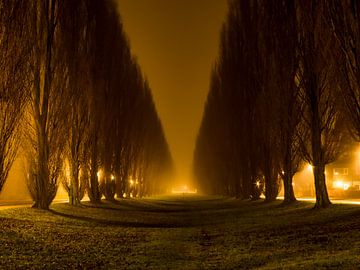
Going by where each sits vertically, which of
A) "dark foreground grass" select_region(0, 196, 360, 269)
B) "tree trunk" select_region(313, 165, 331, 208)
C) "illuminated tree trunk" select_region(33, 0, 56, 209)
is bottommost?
"dark foreground grass" select_region(0, 196, 360, 269)

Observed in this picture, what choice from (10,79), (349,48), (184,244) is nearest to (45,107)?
(10,79)

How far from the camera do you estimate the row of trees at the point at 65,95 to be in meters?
14.1

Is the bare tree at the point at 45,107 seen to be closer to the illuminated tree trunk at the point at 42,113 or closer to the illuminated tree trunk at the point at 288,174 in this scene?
the illuminated tree trunk at the point at 42,113

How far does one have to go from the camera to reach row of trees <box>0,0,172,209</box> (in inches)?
555

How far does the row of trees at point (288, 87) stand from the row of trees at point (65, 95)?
8.67 meters

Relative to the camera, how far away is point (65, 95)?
64.5 feet

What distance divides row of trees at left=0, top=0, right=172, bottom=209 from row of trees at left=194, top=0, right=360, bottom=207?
341 inches

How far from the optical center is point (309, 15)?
18125 millimetres

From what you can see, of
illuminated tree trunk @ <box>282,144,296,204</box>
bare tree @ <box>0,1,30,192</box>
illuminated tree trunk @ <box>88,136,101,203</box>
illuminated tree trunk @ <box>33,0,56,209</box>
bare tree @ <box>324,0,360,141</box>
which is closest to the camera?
bare tree @ <box>324,0,360,141</box>

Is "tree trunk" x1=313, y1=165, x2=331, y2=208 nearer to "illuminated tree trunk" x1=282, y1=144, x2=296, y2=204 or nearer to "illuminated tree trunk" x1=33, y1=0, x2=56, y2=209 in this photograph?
"illuminated tree trunk" x1=282, y1=144, x2=296, y2=204

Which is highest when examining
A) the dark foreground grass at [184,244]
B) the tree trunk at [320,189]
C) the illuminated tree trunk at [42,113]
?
the illuminated tree trunk at [42,113]

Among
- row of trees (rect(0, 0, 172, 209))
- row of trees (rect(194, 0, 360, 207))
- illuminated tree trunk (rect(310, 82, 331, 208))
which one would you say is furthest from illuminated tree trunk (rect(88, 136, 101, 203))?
illuminated tree trunk (rect(310, 82, 331, 208))

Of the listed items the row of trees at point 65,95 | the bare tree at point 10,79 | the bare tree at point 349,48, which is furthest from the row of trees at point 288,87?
the bare tree at point 10,79

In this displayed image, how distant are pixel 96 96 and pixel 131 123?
9980mm
